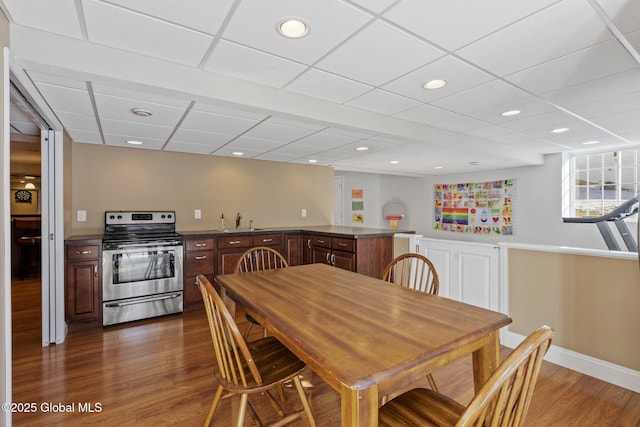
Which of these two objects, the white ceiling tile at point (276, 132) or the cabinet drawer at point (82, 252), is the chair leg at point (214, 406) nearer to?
the white ceiling tile at point (276, 132)

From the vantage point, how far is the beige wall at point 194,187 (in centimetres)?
374

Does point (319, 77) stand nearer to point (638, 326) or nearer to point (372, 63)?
point (372, 63)

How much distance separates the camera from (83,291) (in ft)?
10.3

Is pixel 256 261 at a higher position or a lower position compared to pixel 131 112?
lower

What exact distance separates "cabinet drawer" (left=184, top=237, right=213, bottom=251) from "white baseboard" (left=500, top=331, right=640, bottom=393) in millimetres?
3609

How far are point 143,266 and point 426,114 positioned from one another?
3.41 m

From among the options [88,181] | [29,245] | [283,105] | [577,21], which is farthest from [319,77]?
[29,245]

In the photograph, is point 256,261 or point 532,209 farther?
point 532,209

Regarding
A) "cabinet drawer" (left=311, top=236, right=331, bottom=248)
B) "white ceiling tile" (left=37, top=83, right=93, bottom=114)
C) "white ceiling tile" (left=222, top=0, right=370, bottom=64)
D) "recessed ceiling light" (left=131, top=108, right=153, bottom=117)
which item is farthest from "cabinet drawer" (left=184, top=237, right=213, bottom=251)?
"white ceiling tile" (left=222, top=0, right=370, bottom=64)

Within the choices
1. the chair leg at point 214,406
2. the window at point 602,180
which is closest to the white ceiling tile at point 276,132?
the chair leg at point 214,406

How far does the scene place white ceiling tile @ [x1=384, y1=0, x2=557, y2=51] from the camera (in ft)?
4.62

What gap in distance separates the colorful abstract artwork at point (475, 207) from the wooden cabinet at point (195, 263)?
5466mm

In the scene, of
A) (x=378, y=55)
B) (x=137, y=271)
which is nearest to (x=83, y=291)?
(x=137, y=271)

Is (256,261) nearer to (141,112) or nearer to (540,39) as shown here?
Result: (141,112)
